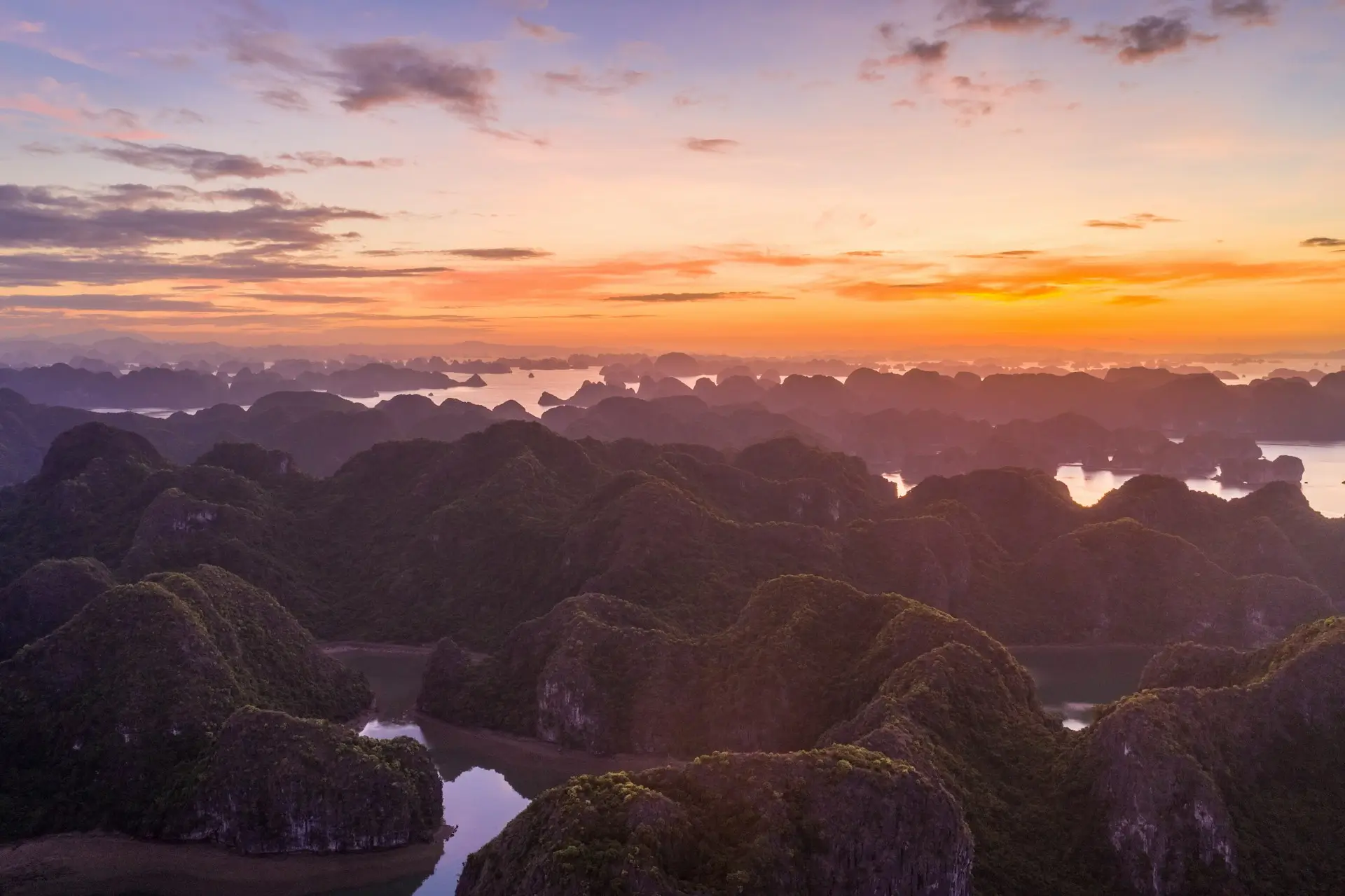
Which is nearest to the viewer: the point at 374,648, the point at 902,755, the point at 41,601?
the point at 902,755

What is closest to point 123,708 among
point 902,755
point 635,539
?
point 635,539

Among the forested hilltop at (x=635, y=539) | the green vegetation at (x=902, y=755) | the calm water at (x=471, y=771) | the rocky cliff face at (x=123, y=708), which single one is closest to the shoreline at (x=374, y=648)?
the forested hilltop at (x=635, y=539)

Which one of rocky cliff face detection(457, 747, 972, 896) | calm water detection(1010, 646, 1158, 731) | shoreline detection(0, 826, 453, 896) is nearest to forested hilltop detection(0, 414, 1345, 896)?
rocky cliff face detection(457, 747, 972, 896)

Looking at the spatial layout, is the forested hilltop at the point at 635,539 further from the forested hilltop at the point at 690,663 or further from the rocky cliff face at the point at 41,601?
the rocky cliff face at the point at 41,601

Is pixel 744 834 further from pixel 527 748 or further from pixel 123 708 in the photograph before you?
pixel 123 708

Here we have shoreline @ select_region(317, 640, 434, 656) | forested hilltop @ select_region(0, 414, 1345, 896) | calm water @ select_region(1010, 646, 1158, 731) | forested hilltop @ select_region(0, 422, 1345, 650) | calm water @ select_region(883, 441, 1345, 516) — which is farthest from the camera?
calm water @ select_region(883, 441, 1345, 516)

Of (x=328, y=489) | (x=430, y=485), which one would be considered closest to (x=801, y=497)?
(x=430, y=485)

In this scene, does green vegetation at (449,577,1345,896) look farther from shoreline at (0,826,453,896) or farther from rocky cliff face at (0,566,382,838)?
rocky cliff face at (0,566,382,838)
